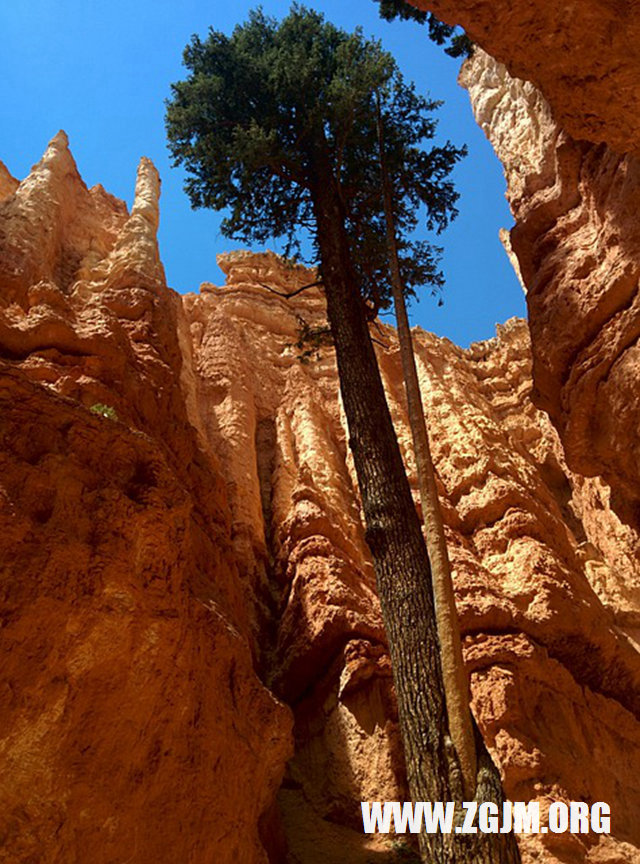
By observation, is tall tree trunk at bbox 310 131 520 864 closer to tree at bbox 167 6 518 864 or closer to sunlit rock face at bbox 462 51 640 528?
tree at bbox 167 6 518 864

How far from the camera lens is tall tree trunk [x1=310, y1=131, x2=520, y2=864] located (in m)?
4.61

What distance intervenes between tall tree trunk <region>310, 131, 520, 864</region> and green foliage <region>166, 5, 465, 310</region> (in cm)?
99

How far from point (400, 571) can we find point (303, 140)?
6.79 m

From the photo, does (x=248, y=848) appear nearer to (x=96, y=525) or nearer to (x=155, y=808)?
(x=155, y=808)

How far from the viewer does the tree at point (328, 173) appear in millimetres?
5870

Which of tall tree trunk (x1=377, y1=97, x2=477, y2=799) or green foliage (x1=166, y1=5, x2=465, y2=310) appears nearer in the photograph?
tall tree trunk (x1=377, y1=97, x2=477, y2=799)

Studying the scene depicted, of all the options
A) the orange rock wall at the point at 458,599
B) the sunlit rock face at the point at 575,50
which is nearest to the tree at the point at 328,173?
the orange rock wall at the point at 458,599

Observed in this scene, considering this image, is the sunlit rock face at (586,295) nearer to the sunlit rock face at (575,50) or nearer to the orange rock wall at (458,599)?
the sunlit rock face at (575,50)

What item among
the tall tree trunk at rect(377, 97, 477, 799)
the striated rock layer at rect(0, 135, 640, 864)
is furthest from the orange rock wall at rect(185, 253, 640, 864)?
the tall tree trunk at rect(377, 97, 477, 799)

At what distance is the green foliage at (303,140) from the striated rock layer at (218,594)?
2.97 meters

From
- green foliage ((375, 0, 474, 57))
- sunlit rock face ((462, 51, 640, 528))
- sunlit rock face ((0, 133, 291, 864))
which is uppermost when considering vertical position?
green foliage ((375, 0, 474, 57))

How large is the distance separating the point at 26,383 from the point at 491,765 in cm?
526

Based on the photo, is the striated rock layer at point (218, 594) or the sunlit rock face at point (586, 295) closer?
the striated rock layer at point (218, 594)

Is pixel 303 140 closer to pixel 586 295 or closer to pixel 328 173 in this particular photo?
pixel 328 173
